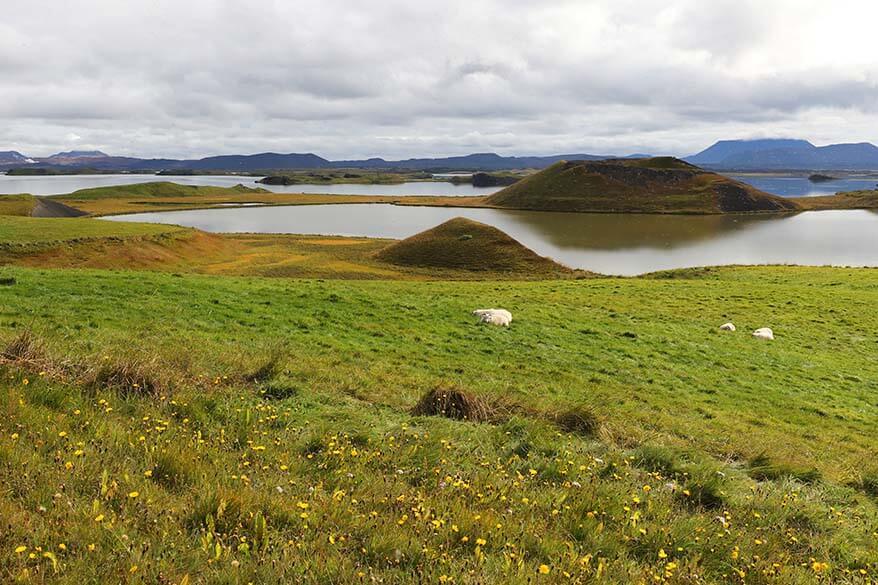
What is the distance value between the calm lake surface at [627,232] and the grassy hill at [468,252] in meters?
6.72

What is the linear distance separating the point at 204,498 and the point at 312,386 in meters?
5.85

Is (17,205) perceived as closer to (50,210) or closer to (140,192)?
(50,210)

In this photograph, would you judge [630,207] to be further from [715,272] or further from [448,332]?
[448,332]

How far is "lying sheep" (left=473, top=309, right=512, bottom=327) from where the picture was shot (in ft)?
69.1

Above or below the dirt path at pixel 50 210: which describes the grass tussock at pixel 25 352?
below

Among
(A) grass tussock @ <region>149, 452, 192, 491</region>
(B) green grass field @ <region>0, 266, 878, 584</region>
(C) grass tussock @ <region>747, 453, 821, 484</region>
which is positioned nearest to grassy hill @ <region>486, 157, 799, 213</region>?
(B) green grass field @ <region>0, 266, 878, 584</region>

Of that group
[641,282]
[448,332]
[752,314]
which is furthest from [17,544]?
[641,282]

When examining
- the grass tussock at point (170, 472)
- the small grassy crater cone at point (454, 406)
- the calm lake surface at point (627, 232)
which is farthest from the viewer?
the calm lake surface at point (627, 232)

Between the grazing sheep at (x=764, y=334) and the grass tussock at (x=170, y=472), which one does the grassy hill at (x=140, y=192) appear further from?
the grass tussock at (x=170, y=472)

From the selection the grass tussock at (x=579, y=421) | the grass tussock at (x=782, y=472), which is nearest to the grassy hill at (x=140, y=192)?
the grass tussock at (x=579, y=421)

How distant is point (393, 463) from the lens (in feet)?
22.1

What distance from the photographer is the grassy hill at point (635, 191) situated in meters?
156

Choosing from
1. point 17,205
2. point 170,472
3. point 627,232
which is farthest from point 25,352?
point 17,205

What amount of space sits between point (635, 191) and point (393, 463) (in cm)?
17871
